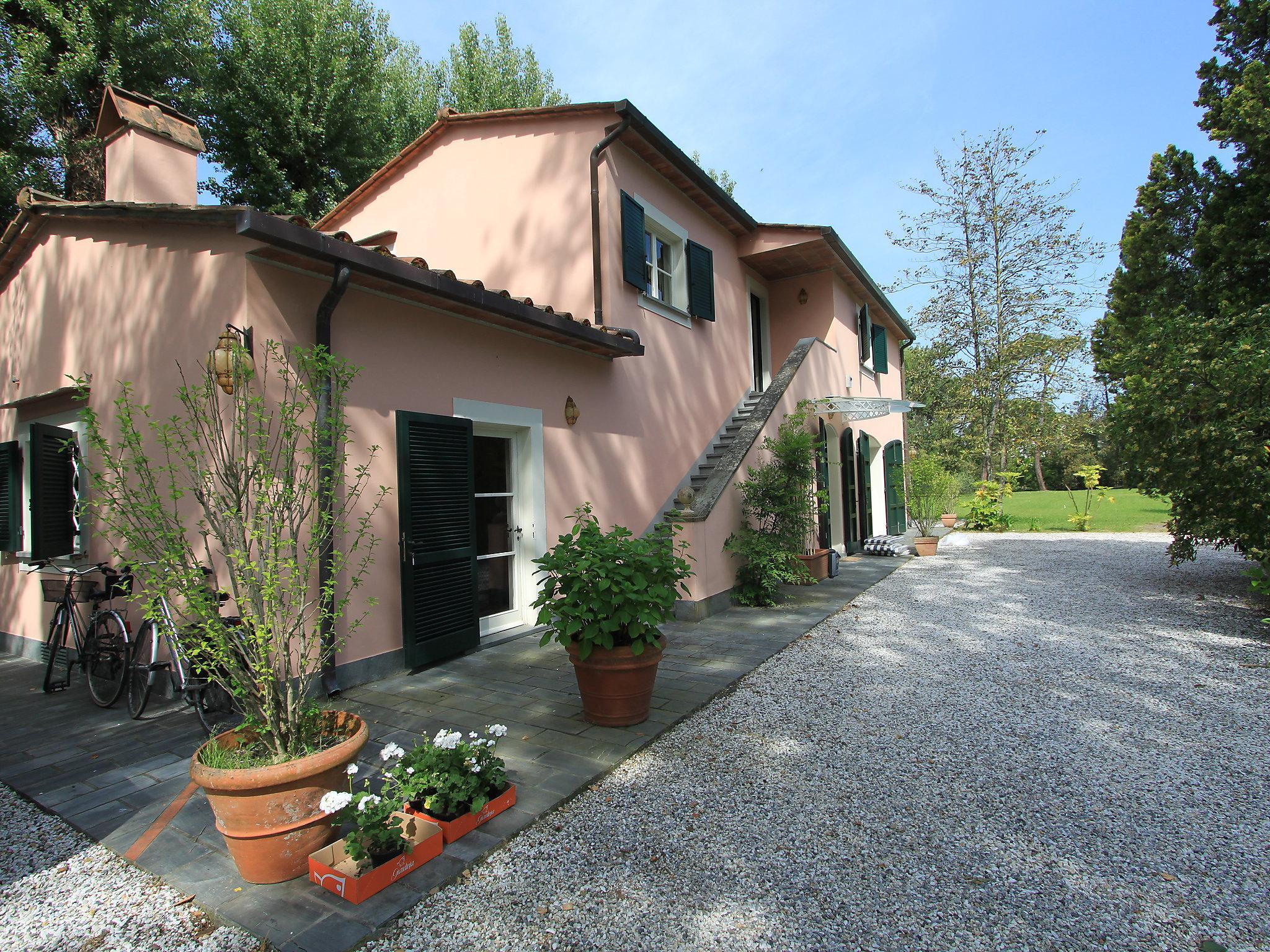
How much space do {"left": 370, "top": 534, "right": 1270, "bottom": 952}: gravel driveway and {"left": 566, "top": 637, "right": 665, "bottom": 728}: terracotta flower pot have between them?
0.31 metres

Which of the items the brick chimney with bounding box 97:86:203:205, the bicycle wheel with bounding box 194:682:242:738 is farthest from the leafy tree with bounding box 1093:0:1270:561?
the brick chimney with bounding box 97:86:203:205

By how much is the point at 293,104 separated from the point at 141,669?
1290 centimetres

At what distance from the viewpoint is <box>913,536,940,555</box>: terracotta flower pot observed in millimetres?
12242

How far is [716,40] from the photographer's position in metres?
8.13

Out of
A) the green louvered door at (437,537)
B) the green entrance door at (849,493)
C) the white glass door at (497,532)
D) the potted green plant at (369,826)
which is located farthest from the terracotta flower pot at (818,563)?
the potted green plant at (369,826)

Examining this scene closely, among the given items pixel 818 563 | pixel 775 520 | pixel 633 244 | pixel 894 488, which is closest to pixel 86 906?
pixel 775 520

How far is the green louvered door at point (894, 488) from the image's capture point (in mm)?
15422

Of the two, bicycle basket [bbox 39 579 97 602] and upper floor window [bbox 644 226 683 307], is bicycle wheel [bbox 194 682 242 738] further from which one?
upper floor window [bbox 644 226 683 307]

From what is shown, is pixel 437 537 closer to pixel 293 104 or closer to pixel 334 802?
pixel 334 802

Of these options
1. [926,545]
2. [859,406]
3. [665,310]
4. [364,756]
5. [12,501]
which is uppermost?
[665,310]

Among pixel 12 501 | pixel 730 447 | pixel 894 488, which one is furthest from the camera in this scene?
pixel 894 488

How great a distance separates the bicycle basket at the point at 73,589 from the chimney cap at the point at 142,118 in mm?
3622

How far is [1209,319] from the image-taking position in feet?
23.3

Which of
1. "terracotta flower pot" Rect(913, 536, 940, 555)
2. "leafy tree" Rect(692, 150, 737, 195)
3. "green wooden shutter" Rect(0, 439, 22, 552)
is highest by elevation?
"leafy tree" Rect(692, 150, 737, 195)
